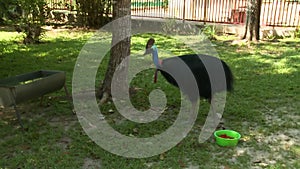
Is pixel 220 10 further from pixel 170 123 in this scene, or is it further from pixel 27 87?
pixel 27 87

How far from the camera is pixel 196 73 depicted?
15.0 ft

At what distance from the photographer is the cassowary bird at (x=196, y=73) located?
4.58 m

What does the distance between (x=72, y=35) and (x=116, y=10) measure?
765 centimetres

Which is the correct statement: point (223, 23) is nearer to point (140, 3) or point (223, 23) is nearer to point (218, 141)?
point (140, 3)

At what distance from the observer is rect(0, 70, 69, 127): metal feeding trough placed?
13.7 feet

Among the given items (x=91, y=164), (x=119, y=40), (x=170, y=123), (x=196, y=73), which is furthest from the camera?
(x=119, y=40)

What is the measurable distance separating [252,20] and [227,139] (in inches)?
305

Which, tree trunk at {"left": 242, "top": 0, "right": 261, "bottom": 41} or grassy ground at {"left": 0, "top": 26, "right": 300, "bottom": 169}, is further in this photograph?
tree trunk at {"left": 242, "top": 0, "right": 261, "bottom": 41}

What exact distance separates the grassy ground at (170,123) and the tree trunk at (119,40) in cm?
38

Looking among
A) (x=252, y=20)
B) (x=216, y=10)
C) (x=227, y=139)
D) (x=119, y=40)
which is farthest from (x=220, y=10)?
(x=227, y=139)

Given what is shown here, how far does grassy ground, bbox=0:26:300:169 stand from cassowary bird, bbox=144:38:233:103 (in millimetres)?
516

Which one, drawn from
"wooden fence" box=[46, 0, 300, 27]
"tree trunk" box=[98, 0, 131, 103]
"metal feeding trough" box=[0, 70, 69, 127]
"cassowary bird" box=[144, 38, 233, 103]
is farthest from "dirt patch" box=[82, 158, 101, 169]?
"wooden fence" box=[46, 0, 300, 27]

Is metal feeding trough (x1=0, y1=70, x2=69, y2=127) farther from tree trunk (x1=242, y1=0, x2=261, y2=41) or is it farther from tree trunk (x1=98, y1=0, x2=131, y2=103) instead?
tree trunk (x1=242, y1=0, x2=261, y2=41)

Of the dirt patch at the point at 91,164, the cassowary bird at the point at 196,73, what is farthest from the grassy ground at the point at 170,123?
the cassowary bird at the point at 196,73
